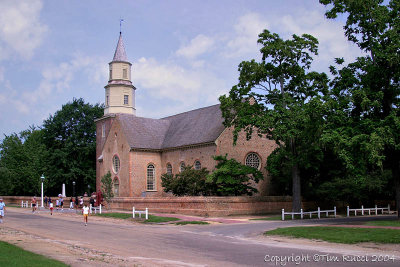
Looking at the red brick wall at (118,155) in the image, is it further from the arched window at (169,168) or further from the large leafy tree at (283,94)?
the large leafy tree at (283,94)

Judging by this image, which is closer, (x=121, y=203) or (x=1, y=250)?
(x=1, y=250)

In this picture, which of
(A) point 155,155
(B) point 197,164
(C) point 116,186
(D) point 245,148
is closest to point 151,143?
(A) point 155,155

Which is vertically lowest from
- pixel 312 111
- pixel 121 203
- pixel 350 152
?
pixel 121 203

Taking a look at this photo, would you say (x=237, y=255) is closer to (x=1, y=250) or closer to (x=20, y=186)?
(x=1, y=250)

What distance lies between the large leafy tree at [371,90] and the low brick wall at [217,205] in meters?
13.2

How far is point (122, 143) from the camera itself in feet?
163

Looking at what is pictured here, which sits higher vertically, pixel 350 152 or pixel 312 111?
pixel 312 111

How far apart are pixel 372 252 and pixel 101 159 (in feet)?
146

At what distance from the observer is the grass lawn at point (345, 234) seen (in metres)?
17.0

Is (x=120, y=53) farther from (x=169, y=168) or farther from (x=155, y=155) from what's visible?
(x=169, y=168)

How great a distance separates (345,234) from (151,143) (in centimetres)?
3444

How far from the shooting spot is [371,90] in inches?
966

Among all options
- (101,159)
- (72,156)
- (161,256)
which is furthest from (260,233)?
(72,156)

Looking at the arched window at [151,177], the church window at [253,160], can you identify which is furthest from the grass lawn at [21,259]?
the arched window at [151,177]
